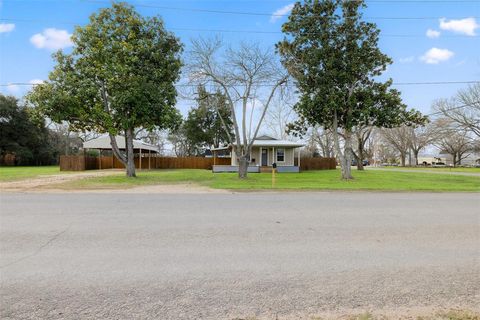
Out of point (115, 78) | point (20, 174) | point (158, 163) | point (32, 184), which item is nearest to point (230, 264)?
point (32, 184)

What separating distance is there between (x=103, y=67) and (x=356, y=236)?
60.1ft

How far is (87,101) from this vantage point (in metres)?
20.4

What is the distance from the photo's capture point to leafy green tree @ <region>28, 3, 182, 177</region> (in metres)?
19.7

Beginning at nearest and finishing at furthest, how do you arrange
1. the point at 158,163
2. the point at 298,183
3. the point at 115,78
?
the point at 298,183
the point at 115,78
the point at 158,163

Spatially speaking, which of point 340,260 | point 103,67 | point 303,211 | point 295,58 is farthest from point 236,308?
point 295,58

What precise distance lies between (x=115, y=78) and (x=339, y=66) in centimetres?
1395

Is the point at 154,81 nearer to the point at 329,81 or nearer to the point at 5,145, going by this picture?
the point at 329,81

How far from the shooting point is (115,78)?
19.9 metres

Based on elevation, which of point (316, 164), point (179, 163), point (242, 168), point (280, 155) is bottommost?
point (242, 168)

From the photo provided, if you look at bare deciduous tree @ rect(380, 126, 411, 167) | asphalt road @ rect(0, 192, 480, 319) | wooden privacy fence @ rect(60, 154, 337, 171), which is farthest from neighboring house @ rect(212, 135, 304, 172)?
bare deciduous tree @ rect(380, 126, 411, 167)

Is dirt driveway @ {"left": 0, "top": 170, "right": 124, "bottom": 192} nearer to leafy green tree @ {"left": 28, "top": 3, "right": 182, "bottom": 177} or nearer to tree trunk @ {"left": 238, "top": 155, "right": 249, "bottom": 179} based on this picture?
leafy green tree @ {"left": 28, "top": 3, "right": 182, "bottom": 177}

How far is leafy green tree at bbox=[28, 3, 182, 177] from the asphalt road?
1310cm

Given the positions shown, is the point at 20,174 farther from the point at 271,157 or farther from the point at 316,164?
the point at 316,164

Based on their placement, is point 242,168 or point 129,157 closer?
point 242,168
